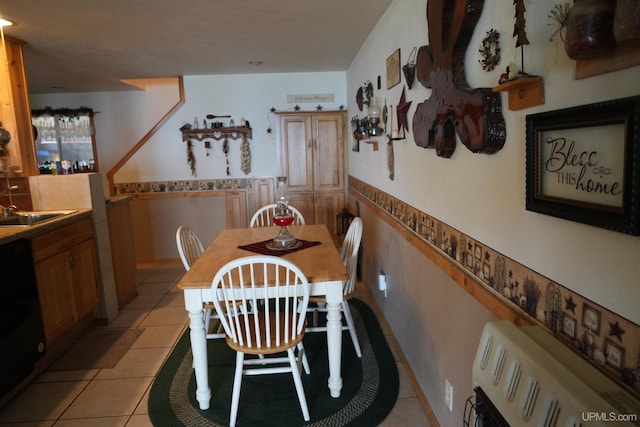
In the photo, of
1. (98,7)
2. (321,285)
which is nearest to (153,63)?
(98,7)

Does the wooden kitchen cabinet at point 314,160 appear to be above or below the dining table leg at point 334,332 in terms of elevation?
above

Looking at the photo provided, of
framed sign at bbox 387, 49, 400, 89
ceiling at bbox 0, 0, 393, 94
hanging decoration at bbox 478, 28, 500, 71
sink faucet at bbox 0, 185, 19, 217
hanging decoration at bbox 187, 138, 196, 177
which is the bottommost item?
sink faucet at bbox 0, 185, 19, 217

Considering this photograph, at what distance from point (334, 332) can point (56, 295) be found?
1965 mm

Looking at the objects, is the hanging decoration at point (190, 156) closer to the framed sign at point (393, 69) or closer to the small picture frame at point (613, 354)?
the framed sign at point (393, 69)

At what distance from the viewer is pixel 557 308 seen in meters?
0.99

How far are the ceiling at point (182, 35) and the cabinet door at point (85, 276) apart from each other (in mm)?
1604

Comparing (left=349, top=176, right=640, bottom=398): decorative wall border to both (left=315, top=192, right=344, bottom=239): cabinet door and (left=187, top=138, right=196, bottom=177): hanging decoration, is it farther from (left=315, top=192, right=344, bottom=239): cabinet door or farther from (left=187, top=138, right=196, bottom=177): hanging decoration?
(left=187, top=138, right=196, bottom=177): hanging decoration

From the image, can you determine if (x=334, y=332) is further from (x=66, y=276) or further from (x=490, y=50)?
(x=66, y=276)

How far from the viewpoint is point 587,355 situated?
89cm

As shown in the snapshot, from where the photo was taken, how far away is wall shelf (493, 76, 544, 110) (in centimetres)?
103

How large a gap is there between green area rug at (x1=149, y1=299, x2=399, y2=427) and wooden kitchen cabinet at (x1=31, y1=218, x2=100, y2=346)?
31.2 inches

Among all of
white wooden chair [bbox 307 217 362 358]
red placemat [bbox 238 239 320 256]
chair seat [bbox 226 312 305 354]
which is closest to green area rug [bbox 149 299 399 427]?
white wooden chair [bbox 307 217 362 358]

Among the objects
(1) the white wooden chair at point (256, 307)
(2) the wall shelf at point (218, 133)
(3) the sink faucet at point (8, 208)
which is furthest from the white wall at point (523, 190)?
(2) the wall shelf at point (218, 133)

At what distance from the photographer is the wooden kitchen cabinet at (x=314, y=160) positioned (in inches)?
190
